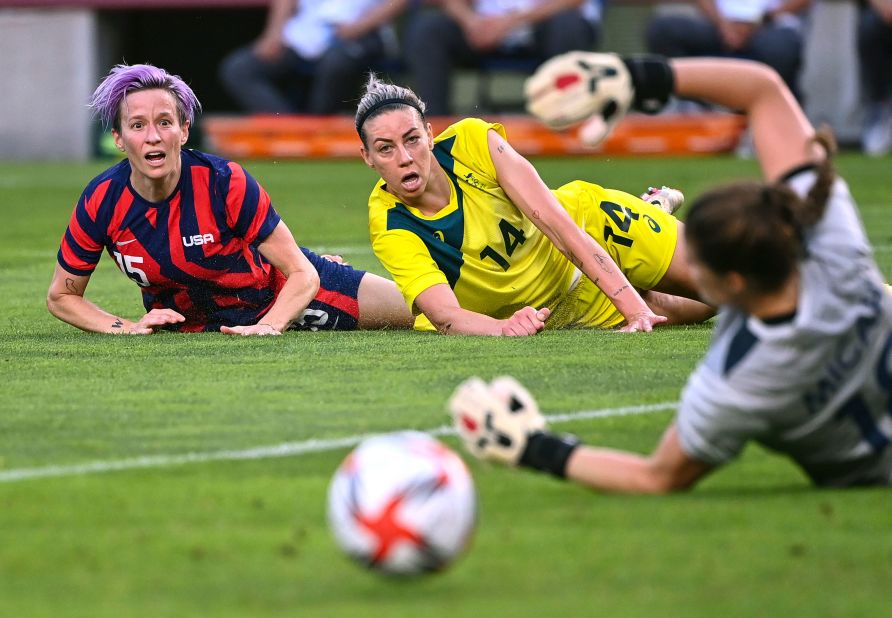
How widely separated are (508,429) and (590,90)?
863mm

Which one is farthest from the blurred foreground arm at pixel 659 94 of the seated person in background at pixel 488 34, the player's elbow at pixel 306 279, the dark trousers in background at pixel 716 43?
the seated person in background at pixel 488 34

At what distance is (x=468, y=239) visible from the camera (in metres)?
7.30

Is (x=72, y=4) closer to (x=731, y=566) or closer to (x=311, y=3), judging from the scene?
(x=311, y=3)

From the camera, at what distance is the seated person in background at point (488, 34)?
1836cm

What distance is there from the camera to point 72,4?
72.3ft

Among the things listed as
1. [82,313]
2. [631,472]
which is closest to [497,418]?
[631,472]

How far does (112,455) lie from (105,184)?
264 centimetres

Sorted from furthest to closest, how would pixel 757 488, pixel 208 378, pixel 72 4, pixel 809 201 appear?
pixel 72 4 < pixel 208 378 < pixel 757 488 < pixel 809 201

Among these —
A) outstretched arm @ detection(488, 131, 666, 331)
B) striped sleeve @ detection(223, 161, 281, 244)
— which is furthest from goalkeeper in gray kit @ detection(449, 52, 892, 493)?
striped sleeve @ detection(223, 161, 281, 244)

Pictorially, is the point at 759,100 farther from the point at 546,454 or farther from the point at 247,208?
the point at 247,208

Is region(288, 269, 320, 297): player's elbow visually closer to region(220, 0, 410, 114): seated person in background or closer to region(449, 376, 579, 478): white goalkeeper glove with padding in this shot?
region(449, 376, 579, 478): white goalkeeper glove with padding

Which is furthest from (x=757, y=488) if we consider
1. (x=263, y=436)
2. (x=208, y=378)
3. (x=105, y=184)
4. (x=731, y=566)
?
(x=105, y=184)

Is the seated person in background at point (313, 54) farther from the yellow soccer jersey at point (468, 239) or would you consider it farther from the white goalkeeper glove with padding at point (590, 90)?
the white goalkeeper glove with padding at point (590, 90)

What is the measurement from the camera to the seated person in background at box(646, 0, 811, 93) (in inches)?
706
